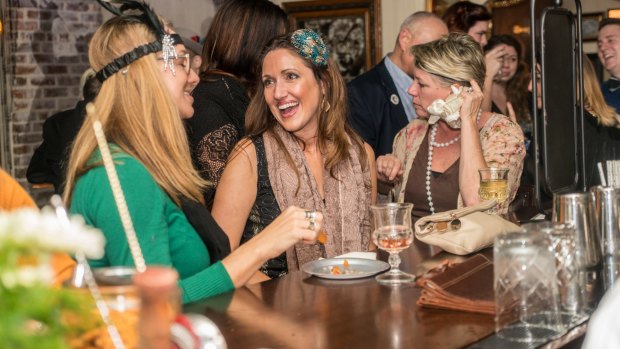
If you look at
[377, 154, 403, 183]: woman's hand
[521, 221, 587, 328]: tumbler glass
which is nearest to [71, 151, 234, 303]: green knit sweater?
[521, 221, 587, 328]: tumbler glass

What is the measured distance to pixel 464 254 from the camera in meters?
2.63

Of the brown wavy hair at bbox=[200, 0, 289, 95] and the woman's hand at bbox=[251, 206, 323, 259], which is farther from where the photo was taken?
the brown wavy hair at bbox=[200, 0, 289, 95]

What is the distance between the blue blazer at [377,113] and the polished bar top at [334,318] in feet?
8.72

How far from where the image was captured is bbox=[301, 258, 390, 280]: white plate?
2369 millimetres

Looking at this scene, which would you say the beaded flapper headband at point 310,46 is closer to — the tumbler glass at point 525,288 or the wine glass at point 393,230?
the wine glass at point 393,230

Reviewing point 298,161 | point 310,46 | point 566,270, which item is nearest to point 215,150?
point 298,161

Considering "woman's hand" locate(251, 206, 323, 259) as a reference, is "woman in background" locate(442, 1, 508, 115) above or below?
above

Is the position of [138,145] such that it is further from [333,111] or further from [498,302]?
[333,111]

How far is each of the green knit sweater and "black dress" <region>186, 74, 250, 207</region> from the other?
49.4 inches

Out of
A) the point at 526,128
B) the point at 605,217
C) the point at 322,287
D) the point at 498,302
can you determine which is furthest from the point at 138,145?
the point at 526,128

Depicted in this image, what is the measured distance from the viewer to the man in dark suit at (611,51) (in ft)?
18.9

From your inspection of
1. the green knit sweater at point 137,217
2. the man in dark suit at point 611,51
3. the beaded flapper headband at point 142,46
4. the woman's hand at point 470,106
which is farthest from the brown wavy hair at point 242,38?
the man in dark suit at point 611,51

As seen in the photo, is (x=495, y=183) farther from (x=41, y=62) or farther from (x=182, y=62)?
(x=41, y=62)

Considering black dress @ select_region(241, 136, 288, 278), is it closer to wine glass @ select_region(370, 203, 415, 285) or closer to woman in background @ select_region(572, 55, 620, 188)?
wine glass @ select_region(370, 203, 415, 285)
